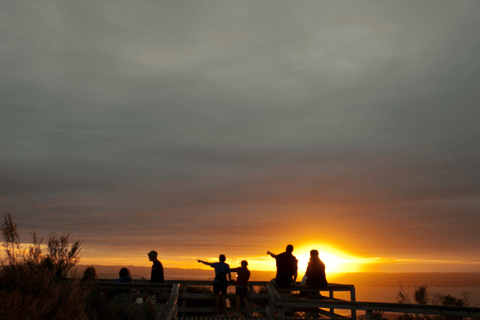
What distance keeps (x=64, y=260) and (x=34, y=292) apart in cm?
478

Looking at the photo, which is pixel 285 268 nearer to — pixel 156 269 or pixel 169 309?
pixel 156 269

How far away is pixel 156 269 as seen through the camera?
1195cm

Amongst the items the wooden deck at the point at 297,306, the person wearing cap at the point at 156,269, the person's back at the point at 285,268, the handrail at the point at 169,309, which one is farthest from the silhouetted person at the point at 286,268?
the person wearing cap at the point at 156,269

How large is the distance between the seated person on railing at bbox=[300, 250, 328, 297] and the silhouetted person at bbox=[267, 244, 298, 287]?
0.41m

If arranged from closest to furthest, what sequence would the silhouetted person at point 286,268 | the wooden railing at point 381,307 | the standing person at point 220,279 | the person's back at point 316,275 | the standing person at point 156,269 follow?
the wooden railing at point 381,307
the person's back at point 316,275
the silhouetted person at point 286,268
the standing person at point 220,279
the standing person at point 156,269

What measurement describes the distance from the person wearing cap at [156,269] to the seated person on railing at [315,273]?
4.30 m

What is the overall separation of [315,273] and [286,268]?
0.88 metres

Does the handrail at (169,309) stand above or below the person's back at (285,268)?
below

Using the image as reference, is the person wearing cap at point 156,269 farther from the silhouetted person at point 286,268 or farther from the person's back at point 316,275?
the person's back at point 316,275

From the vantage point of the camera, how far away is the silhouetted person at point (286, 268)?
37.3ft

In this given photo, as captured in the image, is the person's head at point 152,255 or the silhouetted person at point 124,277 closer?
the silhouetted person at point 124,277

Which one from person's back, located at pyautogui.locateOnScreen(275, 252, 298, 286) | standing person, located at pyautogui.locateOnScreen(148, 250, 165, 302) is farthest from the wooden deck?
standing person, located at pyautogui.locateOnScreen(148, 250, 165, 302)

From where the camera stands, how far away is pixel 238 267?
469 inches

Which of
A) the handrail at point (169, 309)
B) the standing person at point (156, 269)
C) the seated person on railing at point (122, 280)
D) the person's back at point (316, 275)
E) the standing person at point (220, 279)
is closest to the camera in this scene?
the handrail at point (169, 309)
